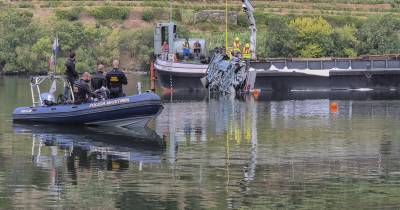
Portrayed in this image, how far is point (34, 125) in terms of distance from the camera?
32.9m

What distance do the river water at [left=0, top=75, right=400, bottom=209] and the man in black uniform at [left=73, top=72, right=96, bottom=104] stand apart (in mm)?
862

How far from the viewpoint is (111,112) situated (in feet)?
102

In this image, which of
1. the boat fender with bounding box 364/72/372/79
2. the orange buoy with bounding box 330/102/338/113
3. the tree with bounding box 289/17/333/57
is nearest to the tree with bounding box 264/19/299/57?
the tree with bounding box 289/17/333/57

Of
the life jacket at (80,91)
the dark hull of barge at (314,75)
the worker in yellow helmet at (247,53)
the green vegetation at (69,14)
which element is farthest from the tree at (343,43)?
the life jacket at (80,91)

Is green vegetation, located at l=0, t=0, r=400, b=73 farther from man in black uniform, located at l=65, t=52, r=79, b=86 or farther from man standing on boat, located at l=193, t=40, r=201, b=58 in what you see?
man in black uniform, located at l=65, t=52, r=79, b=86

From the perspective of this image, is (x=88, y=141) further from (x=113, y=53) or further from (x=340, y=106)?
(x=113, y=53)

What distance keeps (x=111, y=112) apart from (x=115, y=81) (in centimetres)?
99

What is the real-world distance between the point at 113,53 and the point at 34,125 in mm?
47027

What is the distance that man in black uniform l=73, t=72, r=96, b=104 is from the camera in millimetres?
31219

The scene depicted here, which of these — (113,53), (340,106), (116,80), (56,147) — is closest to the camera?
(56,147)

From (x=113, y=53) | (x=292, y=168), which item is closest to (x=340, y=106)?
(x=292, y=168)

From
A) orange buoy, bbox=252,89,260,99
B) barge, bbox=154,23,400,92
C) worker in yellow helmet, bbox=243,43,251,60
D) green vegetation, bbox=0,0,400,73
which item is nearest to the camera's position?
orange buoy, bbox=252,89,260,99

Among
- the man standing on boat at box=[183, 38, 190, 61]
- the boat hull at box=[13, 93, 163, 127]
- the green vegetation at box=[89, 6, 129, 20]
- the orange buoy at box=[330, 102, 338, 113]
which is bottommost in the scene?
the green vegetation at box=[89, 6, 129, 20]

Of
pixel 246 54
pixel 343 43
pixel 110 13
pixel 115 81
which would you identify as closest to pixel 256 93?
pixel 246 54
